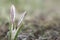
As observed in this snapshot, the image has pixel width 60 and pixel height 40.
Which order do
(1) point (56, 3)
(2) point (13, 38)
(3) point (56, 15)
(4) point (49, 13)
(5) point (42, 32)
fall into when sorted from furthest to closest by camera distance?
1. (1) point (56, 3)
2. (4) point (49, 13)
3. (3) point (56, 15)
4. (5) point (42, 32)
5. (2) point (13, 38)

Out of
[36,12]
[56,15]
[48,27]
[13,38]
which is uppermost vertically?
[36,12]

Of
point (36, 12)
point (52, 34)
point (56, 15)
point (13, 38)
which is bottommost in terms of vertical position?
point (13, 38)

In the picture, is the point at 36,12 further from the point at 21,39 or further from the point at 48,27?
the point at 21,39

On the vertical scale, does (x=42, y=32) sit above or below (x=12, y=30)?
above

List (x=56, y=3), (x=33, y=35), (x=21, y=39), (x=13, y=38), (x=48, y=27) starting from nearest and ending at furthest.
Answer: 1. (x=13, y=38)
2. (x=21, y=39)
3. (x=33, y=35)
4. (x=48, y=27)
5. (x=56, y=3)

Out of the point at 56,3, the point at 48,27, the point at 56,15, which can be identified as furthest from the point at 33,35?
the point at 56,3

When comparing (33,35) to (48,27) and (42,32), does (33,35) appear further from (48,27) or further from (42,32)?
(48,27)

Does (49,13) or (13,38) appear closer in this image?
(13,38)

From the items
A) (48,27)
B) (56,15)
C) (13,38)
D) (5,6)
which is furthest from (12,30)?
(5,6)

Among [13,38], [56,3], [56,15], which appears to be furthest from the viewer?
[56,3]
